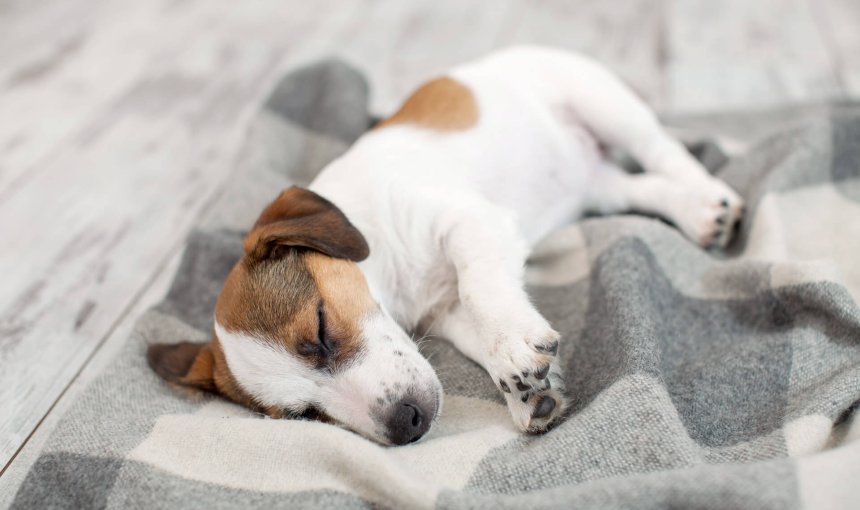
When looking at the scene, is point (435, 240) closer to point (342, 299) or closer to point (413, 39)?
point (342, 299)

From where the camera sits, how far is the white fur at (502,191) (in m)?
1.86

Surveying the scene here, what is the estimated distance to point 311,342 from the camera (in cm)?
176

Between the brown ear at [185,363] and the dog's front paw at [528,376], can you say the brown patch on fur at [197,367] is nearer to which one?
the brown ear at [185,363]

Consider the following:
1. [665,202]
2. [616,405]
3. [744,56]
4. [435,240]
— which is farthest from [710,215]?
[744,56]

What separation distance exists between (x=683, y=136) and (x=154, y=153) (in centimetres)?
238

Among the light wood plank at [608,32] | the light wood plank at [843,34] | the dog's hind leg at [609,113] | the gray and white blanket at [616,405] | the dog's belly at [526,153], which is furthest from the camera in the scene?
the light wood plank at [608,32]

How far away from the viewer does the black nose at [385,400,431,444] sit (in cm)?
162

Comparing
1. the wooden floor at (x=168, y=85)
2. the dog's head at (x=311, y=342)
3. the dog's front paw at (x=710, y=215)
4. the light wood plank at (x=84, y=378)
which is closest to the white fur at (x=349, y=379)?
the dog's head at (x=311, y=342)

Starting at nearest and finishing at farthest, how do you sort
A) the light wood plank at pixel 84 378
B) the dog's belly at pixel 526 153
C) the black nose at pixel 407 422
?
1. the black nose at pixel 407 422
2. the light wood plank at pixel 84 378
3. the dog's belly at pixel 526 153

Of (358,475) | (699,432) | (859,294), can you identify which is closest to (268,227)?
(358,475)

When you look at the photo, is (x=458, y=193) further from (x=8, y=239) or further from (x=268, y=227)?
(x=8, y=239)

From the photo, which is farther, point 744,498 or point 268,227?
point 268,227

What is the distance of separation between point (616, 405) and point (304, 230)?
85 centimetres

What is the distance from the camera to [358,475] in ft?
4.63
